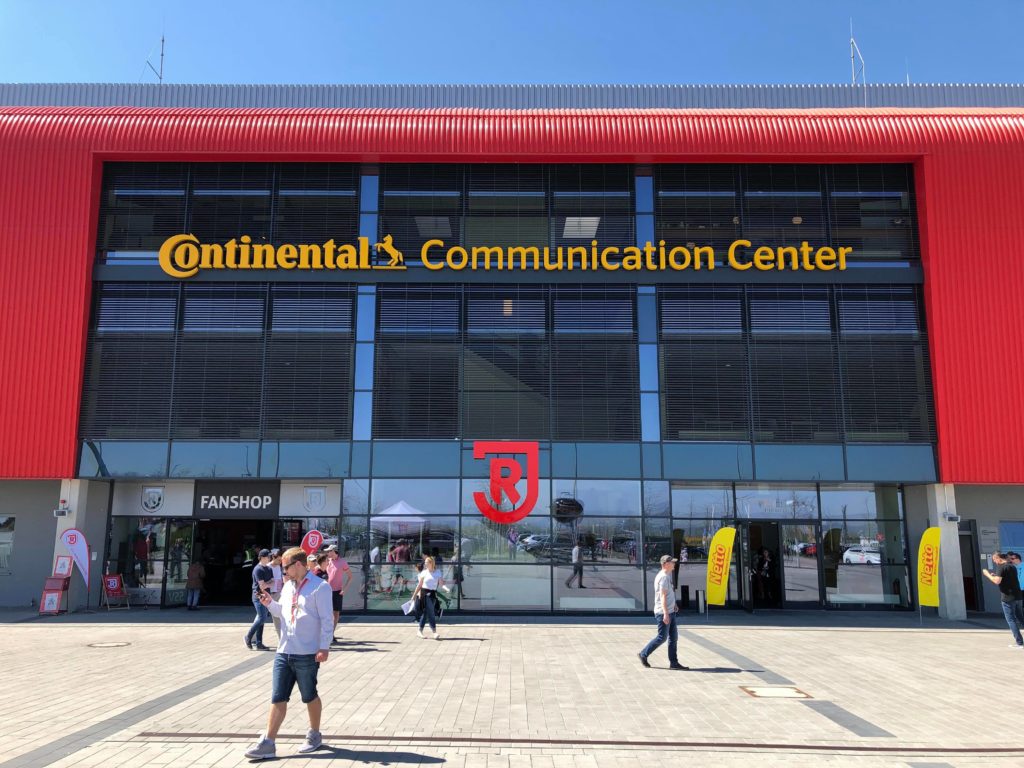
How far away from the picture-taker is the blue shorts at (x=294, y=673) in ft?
23.3

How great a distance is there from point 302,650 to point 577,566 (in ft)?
41.2

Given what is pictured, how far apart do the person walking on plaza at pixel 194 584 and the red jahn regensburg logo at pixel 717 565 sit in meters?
12.9

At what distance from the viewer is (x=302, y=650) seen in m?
7.10

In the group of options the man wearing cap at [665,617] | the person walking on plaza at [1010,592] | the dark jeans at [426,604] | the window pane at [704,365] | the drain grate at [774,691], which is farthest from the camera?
the window pane at [704,365]

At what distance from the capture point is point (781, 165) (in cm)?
2061

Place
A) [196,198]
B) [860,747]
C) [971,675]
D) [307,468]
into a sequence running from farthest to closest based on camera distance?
[196,198]
[307,468]
[971,675]
[860,747]

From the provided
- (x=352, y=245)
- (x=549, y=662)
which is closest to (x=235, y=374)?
(x=352, y=245)

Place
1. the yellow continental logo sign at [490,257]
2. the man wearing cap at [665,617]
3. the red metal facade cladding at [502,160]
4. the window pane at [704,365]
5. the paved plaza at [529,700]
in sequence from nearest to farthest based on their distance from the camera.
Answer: the paved plaza at [529,700]
the man wearing cap at [665,617]
the red metal facade cladding at [502,160]
the window pane at [704,365]
the yellow continental logo sign at [490,257]

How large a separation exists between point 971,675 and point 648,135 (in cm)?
1423

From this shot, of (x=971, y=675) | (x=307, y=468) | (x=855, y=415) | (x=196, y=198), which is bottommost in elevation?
(x=971, y=675)

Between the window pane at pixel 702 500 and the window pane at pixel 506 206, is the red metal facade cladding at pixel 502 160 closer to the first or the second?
the window pane at pixel 506 206

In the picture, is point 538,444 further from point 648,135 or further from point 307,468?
point 648,135

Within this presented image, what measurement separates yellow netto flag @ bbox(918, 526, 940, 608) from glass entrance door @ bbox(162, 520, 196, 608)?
60.5 ft

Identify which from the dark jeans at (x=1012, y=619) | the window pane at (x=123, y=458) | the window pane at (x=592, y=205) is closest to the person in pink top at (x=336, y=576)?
the window pane at (x=123, y=458)
